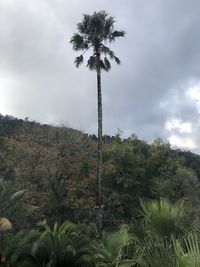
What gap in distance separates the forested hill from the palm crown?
700 cm

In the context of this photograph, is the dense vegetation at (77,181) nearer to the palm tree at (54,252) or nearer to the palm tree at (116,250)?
the palm tree at (54,252)

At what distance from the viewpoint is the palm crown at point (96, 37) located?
103 ft

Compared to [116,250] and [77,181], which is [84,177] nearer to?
[77,181]

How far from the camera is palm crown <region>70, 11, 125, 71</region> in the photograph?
31.4 metres

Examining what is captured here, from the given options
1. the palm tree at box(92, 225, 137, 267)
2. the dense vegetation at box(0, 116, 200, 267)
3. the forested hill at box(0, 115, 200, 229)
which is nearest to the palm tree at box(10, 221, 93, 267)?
the dense vegetation at box(0, 116, 200, 267)

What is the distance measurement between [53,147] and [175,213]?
28275mm

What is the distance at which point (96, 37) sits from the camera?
1239 inches

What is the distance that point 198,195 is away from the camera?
38406 mm

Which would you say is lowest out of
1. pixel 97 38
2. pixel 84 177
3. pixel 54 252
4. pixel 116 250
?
pixel 54 252

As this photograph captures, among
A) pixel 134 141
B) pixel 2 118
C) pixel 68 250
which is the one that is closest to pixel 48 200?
pixel 134 141

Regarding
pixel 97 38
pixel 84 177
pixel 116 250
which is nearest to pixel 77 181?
pixel 84 177

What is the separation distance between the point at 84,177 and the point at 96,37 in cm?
978

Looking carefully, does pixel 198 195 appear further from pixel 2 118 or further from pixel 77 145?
pixel 2 118

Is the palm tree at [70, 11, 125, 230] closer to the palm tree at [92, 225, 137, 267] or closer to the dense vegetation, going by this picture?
the dense vegetation
